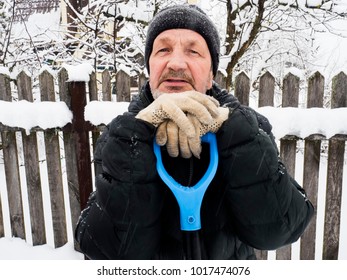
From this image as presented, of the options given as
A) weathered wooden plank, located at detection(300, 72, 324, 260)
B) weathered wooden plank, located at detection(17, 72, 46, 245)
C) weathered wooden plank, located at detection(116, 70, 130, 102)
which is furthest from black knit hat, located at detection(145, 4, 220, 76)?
weathered wooden plank, located at detection(17, 72, 46, 245)

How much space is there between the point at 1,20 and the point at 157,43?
6.09 meters

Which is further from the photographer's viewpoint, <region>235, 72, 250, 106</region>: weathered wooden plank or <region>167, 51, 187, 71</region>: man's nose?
<region>235, 72, 250, 106</region>: weathered wooden plank

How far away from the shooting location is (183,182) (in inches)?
46.5

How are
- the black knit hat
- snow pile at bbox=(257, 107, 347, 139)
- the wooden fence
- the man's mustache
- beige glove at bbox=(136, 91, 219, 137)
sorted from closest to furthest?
1. beige glove at bbox=(136, 91, 219, 137)
2. the man's mustache
3. the black knit hat
4. snow pile at bbox=(257, 107, 347, 139)
5. the wooden fence

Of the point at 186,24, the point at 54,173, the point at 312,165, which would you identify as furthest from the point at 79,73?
the point at 312,165

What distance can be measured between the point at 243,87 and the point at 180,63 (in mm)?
1354

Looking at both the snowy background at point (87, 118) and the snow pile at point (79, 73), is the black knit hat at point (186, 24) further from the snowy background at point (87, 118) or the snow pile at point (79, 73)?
the snow pile at point (79, 73)

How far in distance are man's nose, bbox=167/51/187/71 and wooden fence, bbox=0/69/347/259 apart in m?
1.30

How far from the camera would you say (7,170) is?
3.04 metres

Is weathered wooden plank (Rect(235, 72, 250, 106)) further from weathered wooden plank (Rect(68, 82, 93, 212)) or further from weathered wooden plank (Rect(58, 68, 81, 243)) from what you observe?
weathered wooden plank (Rect(58, 68, 81, 243))

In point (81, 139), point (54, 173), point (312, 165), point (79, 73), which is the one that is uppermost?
point (79, 73)

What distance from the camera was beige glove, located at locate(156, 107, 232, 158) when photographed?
41.1 inches

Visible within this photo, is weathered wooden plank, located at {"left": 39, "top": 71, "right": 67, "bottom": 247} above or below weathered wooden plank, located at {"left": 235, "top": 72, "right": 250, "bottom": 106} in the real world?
below

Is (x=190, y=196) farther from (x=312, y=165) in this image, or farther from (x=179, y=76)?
(x=312, y=165)
